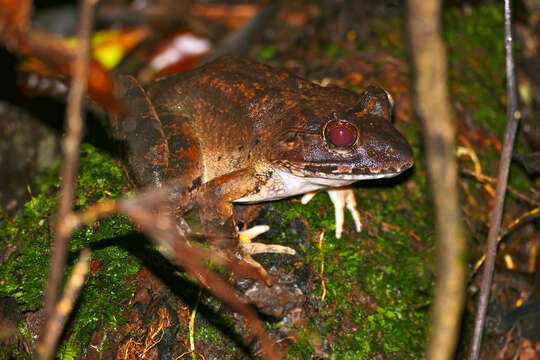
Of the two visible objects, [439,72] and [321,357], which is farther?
[321,357]

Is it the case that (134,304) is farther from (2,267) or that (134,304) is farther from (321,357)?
(321,357)

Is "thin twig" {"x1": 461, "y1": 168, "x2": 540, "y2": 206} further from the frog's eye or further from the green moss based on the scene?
the green moss

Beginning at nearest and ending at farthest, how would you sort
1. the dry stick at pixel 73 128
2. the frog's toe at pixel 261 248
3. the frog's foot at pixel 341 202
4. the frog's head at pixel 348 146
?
the dry stick at pixel 73 128
the frog's head at pixel 348 146
the frog's toe at pixel 261 248
the frog's foot at pixel 341 202

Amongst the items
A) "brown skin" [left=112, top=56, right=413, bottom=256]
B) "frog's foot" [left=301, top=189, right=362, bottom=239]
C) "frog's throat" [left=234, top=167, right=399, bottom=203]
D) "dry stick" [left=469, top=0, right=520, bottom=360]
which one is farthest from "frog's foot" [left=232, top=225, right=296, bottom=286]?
"dry stick" [left=469, top=0, right=520, bottom=360]

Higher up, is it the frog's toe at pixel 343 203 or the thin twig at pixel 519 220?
the frog's toe at pixel 343 203

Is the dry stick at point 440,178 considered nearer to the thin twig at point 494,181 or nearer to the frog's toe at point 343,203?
the frog's toe at point 343,203

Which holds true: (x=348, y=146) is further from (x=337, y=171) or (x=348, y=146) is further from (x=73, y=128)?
(x=73, y=128)

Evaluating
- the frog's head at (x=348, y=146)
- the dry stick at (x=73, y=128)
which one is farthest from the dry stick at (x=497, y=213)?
the dry stick at (x=73, y=128)

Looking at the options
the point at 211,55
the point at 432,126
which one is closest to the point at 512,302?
the point at 432,126
